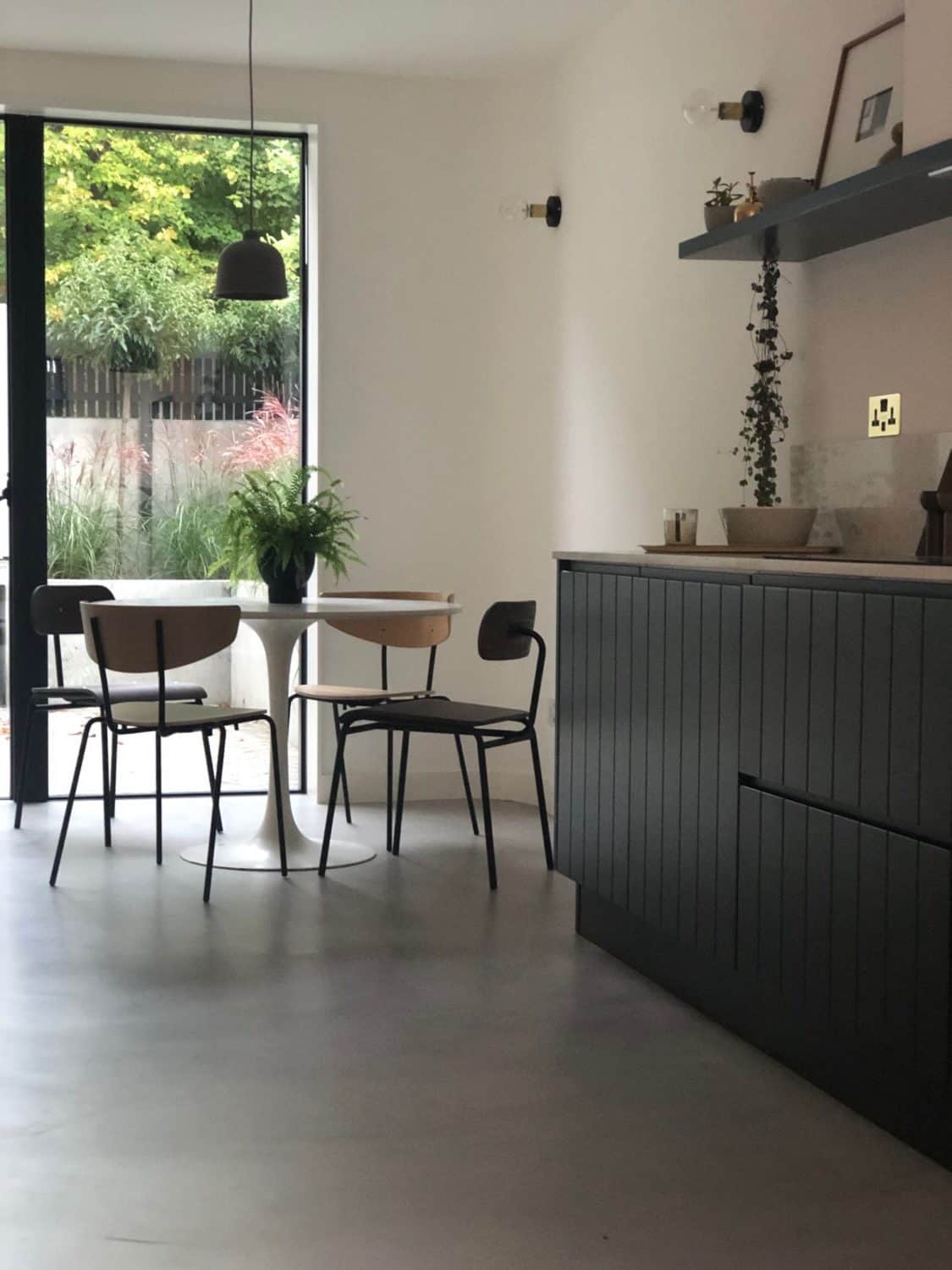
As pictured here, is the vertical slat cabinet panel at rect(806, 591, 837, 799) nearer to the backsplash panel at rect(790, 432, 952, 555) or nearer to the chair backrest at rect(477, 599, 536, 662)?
the backsplash panel at rect(790, 432, 952, 555)

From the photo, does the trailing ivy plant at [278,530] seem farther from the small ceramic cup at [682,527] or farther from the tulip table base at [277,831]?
the small ceramic cup at [682,527]

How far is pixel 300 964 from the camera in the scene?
12.4ft

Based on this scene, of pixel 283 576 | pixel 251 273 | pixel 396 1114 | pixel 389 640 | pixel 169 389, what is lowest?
pixel 396 1114

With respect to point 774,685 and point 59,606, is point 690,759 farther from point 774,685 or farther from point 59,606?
point 59,606


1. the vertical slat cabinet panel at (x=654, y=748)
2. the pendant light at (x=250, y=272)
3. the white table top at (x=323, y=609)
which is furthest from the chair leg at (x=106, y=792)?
the vertical slat cabinet panel at (x=654, y=748)

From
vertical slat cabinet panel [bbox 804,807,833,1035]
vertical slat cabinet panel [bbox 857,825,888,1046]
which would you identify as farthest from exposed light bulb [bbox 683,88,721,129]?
vertical slat cabinet panel [bbox 857,825,888,1046]

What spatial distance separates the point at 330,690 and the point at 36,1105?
9.03 ft

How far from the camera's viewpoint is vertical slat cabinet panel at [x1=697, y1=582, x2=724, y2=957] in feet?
10.7

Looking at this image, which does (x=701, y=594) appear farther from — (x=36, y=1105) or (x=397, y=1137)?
(x=36, y=1105)

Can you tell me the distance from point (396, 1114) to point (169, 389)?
4070 mm

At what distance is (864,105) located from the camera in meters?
3.72

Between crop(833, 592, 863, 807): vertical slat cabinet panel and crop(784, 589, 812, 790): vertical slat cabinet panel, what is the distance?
0.11 m

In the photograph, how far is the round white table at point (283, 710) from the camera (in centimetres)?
471

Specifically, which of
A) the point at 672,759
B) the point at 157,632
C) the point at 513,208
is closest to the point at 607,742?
the point at 672,759
